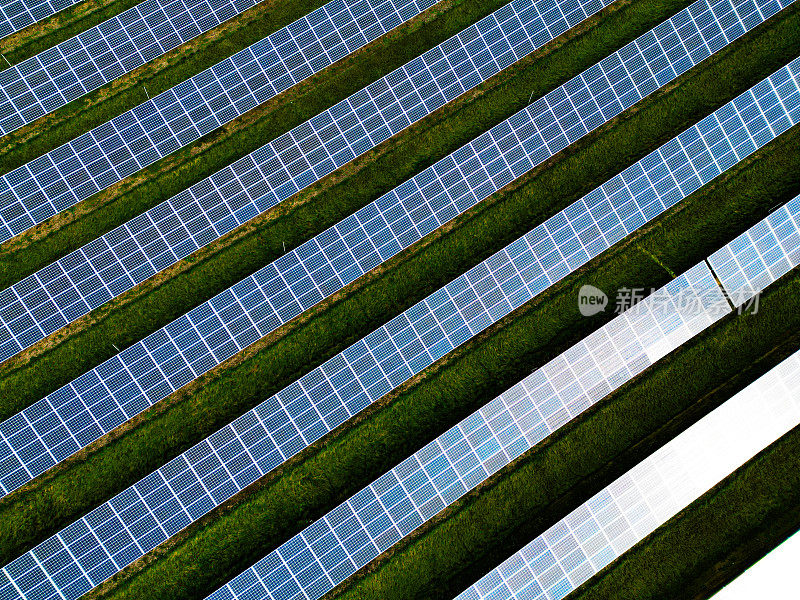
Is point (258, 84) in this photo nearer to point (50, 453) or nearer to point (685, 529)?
point (50, 453)

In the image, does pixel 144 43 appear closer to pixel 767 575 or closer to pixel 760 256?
pixel 760 256

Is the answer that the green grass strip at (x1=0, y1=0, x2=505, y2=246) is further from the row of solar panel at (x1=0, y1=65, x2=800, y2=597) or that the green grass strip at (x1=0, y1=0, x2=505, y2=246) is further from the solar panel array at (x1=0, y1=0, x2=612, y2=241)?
the row of solar panel at (x1=0, y1=65, x2=800, y2=597)

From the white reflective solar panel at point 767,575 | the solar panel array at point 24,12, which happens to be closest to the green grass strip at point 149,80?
the solar panel array at point 24,12

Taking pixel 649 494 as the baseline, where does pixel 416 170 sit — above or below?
above

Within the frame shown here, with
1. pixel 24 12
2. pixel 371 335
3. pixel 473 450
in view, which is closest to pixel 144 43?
pixel 24 12

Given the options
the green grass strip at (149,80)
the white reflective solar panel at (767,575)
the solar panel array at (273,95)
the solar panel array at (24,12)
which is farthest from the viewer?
the solar panel array at (24,12)

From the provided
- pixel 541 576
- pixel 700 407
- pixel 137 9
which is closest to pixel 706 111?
pixel 700 407

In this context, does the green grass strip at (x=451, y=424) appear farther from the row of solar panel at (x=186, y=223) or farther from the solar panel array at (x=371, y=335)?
the row of solar panel at (x=186, y=223)
